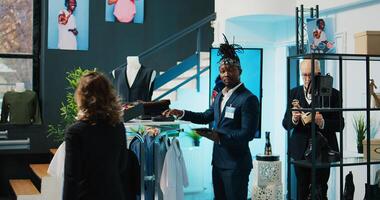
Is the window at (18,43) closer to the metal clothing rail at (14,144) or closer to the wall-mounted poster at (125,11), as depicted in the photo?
the metal clothing rail at (14,144)

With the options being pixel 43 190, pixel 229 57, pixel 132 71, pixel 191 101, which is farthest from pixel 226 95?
pixel 191 101

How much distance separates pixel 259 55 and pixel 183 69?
1.12 metres

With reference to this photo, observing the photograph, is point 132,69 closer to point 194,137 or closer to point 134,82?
point 134,82

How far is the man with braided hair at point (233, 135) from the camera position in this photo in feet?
11.8

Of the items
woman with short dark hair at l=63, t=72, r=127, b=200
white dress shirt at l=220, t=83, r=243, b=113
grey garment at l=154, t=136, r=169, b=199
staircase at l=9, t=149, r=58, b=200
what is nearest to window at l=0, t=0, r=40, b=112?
staircase at l=9, t=149, r=58, b=200

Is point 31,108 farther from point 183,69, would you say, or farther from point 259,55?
point 259,55

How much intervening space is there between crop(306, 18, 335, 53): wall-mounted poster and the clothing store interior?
2 centimetres

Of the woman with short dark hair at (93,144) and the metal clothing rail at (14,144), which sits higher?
the woman with short dark hair at (93,144)

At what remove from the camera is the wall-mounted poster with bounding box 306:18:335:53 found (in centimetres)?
487

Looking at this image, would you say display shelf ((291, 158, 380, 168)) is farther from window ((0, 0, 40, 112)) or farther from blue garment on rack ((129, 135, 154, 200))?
window ((0, 0, 40, 112))

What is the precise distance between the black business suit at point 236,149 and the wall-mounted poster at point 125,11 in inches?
173

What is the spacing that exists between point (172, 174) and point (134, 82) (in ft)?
5.35

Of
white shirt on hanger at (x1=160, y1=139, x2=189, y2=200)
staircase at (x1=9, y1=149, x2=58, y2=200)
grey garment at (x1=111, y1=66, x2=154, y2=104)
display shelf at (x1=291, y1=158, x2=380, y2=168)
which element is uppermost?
grey garment at (x1=111, y1=66, x2=154, y2=104)

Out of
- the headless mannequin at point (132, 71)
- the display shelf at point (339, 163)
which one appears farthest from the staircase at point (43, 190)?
the display shelf at point (339, 163)
